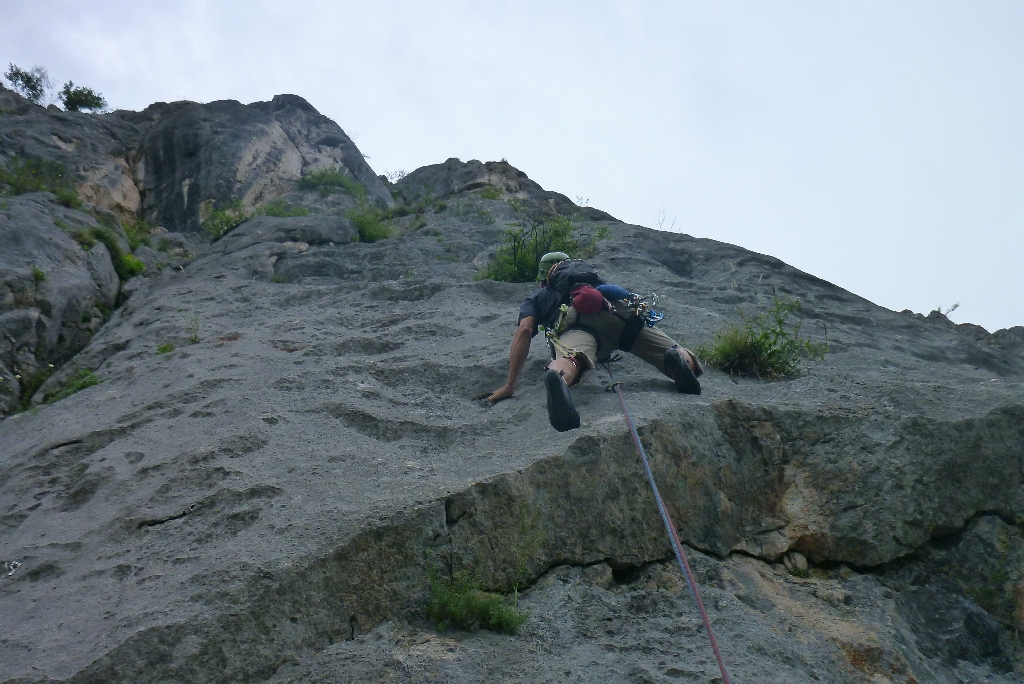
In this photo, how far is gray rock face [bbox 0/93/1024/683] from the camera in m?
3.34

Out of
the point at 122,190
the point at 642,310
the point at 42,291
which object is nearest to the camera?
the point at 642,310

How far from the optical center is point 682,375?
5203 mm

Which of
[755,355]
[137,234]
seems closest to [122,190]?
[137,234]

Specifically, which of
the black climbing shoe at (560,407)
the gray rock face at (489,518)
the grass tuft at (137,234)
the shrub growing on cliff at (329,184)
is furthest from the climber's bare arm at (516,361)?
the shrub growing on cliff at (329,184)

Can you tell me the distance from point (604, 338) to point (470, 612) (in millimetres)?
2598

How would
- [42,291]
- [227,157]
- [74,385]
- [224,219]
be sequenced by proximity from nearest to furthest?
[74,385] → [42,291] → [224,219] → [227,157]

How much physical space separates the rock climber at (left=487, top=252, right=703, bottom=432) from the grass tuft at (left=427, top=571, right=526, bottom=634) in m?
2.03

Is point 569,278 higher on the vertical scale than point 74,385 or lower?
higher

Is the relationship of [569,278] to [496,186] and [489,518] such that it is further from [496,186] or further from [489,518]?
[496,186]

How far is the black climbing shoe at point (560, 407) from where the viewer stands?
454 centimetres

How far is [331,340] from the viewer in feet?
22.1

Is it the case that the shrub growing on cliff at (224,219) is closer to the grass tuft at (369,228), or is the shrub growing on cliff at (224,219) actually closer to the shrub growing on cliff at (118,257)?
the grass tuft at (369,228)

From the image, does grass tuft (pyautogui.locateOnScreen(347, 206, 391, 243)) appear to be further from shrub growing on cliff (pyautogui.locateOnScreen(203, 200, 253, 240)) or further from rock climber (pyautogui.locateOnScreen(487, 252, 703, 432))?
rock climber (pyautogui.locateOnScreen(487, 252, 703, 432))

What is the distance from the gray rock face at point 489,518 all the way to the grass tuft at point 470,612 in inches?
2.5
